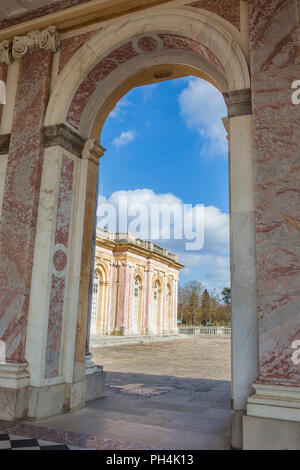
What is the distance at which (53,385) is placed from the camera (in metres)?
4.43

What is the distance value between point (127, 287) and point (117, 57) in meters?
22.4

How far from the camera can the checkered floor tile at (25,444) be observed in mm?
3266

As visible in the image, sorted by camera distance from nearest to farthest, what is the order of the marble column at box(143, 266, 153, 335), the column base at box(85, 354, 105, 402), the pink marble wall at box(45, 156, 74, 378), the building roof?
1. the pink marble wall at box(45, 156, 74, 378)
2. the column base at box(85, 354, 105, 402)
3. the building roof
4. the marble column at box(143, 266, 153, 335)

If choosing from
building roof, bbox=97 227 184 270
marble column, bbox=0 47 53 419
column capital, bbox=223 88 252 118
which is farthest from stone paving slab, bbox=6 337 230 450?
building roof, bbox=97 227 184 270

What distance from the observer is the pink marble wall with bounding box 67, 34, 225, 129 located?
493 cm

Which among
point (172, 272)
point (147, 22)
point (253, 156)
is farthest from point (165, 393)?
point (172, 272)

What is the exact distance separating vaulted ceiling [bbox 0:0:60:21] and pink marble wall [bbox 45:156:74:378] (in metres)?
2.26

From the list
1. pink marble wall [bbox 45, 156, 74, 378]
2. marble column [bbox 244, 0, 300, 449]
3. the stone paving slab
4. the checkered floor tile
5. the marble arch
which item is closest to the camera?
marble column [bbox 244, 0, 300, 449]

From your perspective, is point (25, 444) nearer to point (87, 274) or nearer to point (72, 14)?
point (87, 274)

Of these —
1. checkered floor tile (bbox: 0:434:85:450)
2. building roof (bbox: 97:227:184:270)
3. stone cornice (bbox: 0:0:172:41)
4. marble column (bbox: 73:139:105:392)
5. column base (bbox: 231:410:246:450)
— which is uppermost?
building roof (bbox: 97:227:184:270)

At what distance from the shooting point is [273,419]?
3092mm

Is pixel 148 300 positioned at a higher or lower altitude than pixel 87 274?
higher

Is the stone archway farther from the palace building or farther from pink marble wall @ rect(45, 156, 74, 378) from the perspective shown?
the palace building

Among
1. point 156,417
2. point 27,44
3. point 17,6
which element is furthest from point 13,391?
point 17,6
